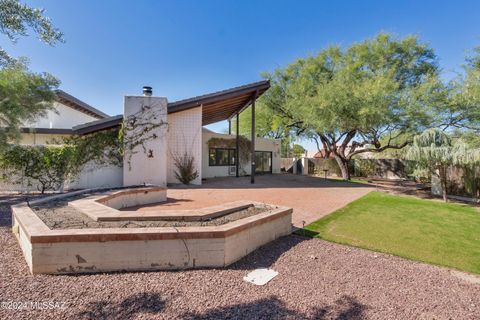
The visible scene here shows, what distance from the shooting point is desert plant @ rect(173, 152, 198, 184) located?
11.7 metres

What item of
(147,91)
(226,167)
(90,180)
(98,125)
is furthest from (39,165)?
(226,167)

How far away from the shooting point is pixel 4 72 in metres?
6.94

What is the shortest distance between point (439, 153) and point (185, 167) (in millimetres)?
11258

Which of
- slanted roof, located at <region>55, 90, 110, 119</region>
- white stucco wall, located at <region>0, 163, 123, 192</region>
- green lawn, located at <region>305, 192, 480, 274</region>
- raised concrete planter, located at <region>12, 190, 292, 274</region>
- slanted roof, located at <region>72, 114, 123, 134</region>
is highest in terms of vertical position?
slanted roof, located at <region>55, 90, 110, 119</region>

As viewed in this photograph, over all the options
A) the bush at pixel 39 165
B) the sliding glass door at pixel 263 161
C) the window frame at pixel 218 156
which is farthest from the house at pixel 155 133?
the sliding glass door at pixel 263 161

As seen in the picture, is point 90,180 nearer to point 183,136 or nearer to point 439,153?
point 183,136

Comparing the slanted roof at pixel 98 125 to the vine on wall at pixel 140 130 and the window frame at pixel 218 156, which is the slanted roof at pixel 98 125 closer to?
the vine on wall at pixel 140 130

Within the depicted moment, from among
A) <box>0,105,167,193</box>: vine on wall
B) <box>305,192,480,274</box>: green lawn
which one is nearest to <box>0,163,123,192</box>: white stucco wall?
<box>0,105,167,193</box>: vine on wall

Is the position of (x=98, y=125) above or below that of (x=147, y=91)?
below

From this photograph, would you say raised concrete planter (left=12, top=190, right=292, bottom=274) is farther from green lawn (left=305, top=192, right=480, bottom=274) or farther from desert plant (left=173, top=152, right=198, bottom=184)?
desert plant (left=173, top=152, right=198, bottom=184)

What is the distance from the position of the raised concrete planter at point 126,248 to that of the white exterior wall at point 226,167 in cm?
1202

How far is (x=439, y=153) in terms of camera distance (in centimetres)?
878

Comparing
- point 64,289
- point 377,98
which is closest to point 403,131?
point 377,98

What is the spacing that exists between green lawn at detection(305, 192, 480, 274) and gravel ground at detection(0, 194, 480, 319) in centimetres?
69
